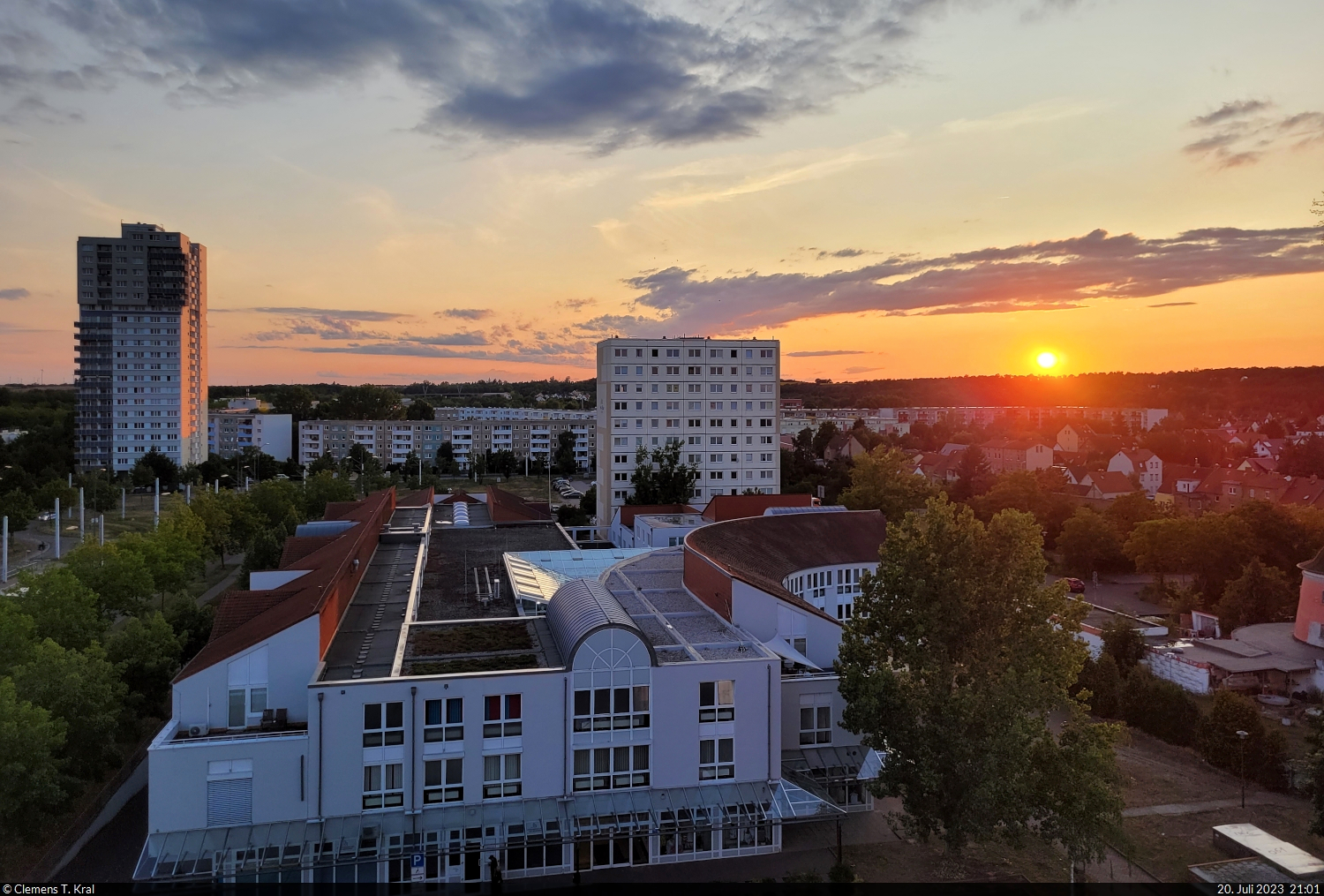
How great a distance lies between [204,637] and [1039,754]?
3039cm

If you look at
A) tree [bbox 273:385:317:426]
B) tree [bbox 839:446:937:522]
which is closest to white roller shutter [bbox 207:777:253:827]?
tree [bbox 839:446:937:522]

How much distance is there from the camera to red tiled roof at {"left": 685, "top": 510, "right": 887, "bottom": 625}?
31.3 metres

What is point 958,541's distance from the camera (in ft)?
68.5

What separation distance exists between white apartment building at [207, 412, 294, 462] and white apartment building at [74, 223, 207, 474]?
23343 mm

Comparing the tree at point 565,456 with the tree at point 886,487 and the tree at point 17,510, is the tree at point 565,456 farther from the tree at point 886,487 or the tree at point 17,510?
the tree at point 17,510

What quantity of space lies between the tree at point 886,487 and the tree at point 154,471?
7271cm

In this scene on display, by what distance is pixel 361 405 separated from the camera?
150375 mm

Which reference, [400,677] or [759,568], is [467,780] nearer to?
[400,677]

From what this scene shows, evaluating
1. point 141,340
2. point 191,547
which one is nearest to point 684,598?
point 191,547

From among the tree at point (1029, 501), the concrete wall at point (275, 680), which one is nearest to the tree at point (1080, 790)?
the concrete wall at point (275, 680)

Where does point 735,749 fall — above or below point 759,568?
below

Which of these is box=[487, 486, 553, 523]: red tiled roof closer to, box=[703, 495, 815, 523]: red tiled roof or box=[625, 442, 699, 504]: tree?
box=[703, 495, 815, 523]: red tiled roof

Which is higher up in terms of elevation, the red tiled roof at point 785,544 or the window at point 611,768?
the red tiled roof at point 785,544

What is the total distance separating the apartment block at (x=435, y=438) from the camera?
121 meters
